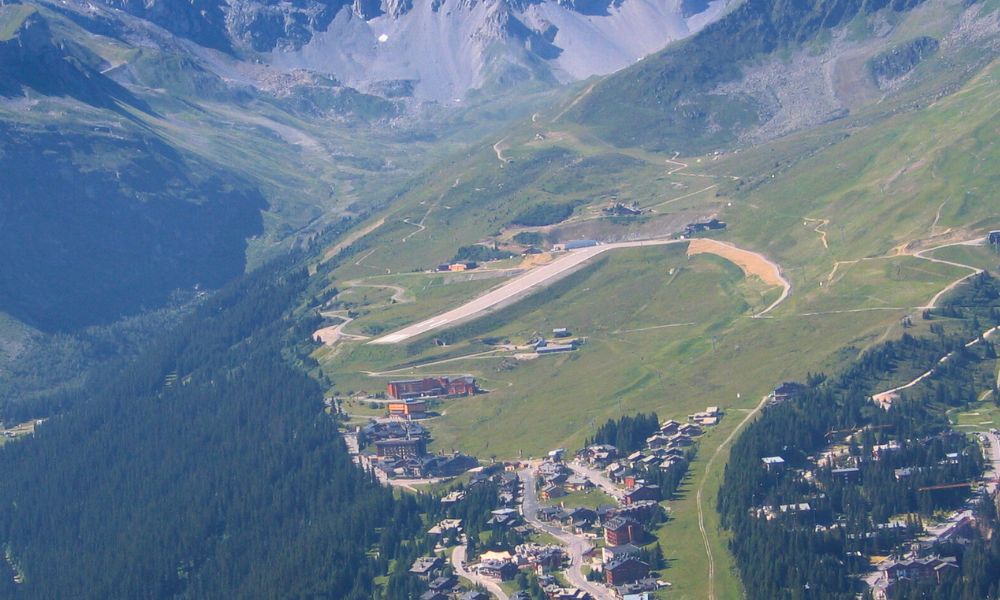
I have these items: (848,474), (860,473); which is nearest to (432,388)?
(848,474)

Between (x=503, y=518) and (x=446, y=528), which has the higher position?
(x=503, y=518)

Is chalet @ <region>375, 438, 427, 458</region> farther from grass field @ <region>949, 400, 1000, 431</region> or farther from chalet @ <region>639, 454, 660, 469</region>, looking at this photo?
grass field @ <region>949, 400, 1000, 431</region>

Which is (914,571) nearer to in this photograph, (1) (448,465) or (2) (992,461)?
(2) (992,461)

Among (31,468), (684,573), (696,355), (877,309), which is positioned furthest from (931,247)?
(31,468)

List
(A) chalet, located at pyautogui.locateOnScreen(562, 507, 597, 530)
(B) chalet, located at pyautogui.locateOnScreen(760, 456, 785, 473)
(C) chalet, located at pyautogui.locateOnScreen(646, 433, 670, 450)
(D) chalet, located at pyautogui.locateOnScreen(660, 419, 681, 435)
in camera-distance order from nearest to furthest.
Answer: (A) chalet, located at pyautogui.locateOnScreen(562, 507, 597, 530) → (B) chalet, located at pyautogui.locateOnScreen(760, 456, 785, 473) → (C) chalet, located at pyautogui.locateOnScreen(646, 433, 670, 450) → (D) chalet, located at pyautogui.locateOnScreen(660, 419, 681, 435)

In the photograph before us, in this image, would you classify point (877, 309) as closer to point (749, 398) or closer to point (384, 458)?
point (749, 398)

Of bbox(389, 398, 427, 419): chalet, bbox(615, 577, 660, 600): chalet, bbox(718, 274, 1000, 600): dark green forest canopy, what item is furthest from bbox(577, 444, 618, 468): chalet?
bbox(615, 577, 660, 600): chalet

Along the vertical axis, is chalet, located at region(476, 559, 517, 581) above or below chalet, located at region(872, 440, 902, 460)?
below
